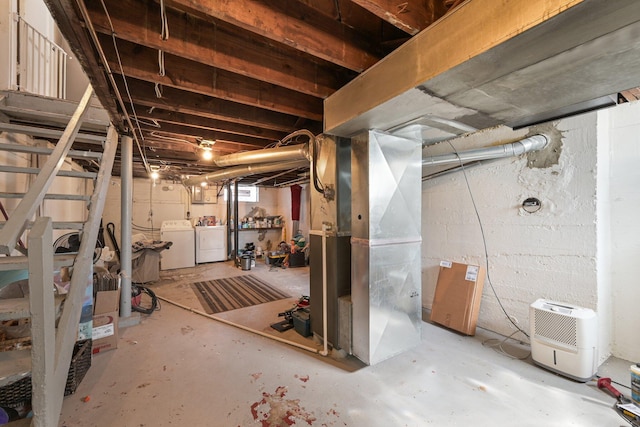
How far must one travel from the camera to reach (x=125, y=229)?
3059 mm

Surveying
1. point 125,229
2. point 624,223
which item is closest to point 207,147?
point 125,229

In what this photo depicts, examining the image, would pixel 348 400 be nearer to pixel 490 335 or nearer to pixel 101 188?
pixel 490 335

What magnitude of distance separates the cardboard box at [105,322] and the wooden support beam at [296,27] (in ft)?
8.65

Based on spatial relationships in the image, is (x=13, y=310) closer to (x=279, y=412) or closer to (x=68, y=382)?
(x=68, y=382)

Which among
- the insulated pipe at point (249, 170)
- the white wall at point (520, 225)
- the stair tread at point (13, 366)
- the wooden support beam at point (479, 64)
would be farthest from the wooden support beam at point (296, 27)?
the white wall at point (520, 225)

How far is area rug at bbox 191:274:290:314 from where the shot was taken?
11.8 feet

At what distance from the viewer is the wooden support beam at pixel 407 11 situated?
1229 mm

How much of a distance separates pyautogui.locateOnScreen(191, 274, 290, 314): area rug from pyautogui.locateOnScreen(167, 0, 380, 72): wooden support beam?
326 centimetres

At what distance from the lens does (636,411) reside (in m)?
1.51

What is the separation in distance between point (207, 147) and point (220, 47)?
2059 millimetres

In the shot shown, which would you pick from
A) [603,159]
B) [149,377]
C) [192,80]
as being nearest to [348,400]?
[149,377]

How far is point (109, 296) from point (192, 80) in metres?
2.26

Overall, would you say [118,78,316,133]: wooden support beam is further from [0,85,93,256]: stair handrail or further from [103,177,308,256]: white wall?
[103,177,308,256]: white wall

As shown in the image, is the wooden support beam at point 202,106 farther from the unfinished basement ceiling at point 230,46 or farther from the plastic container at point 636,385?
the plastic container at point 636,385
